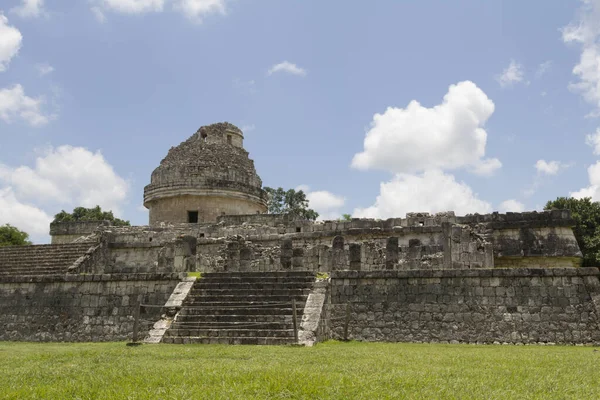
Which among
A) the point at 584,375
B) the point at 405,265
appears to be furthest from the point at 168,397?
the point at 405,265

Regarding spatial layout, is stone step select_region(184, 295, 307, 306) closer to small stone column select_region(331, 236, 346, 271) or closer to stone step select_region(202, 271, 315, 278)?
stone step select_region(202, 271, 315, 278)

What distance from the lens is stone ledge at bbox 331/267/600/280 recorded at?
1298cm

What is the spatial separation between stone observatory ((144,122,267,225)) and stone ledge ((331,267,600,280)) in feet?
42.3

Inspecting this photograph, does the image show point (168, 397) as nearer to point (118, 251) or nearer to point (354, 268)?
point (354, 268)

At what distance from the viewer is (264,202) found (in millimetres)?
28062

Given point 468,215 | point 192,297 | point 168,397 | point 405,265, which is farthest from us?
point 468,215

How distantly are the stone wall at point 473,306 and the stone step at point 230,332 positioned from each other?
5.85ft

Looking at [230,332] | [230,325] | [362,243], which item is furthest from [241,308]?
[362,243]

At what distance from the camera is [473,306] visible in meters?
13.2

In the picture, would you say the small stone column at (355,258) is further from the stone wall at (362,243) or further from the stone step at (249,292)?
the stone step at (249,292)

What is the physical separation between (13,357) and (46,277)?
6191mm

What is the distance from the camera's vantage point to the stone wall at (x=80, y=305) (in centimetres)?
1472

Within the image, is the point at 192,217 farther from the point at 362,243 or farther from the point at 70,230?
the point at 362,243

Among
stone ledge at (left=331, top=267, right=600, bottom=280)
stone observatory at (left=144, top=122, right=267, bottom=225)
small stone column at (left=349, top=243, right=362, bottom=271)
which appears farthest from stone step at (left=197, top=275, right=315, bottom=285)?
stone observatory at (left=144, top=122, right=267, bottom=225)
